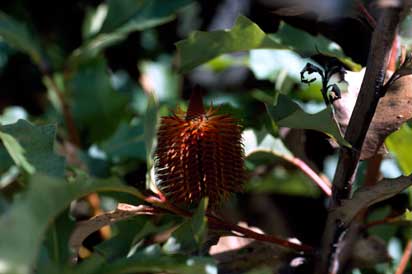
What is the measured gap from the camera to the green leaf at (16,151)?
1031 millimetres

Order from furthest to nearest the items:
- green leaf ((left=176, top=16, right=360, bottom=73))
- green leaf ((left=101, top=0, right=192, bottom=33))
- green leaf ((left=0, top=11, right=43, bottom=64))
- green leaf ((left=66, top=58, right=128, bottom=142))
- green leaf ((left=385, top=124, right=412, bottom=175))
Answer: green leaf ((left=66, top=58, right=128, bottom=142)) < green leaf ((left=0, top=11, right=43, bottom=64)) < green leaf ((left=101, top=0, right=192, bottom=33)) < green leaf ((left=385, top=124, right=412, bottom=175)) < green leaf ((left=176, top=16, right=360, bottom=73))

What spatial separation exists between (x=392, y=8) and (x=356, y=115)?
0.17 m

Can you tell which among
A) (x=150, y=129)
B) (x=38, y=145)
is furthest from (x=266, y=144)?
(x=38, y=145)

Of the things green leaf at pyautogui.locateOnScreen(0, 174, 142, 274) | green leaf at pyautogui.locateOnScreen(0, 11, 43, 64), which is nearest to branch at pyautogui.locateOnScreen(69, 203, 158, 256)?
green leaf at pyautogui.locateOnScreen(0, 174, 142, 274)

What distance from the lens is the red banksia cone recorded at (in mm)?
1209

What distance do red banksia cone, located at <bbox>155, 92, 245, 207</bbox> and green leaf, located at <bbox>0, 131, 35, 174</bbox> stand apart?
0.86ft

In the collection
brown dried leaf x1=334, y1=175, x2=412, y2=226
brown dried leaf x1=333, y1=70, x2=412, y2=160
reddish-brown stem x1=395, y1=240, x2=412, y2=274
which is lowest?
reddish-brown stem x1=395, y1=240, x2=412, y2=274

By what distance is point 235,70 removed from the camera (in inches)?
105

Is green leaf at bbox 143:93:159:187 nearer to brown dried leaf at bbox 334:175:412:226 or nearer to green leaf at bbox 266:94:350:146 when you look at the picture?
green leaf at bbox 266:94:350:146

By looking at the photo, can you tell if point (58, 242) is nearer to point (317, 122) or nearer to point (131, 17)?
point (317, 122)

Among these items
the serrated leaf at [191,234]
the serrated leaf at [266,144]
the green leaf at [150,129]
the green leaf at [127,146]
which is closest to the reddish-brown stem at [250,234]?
the serrated leaf at [191,234]

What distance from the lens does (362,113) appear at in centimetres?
109

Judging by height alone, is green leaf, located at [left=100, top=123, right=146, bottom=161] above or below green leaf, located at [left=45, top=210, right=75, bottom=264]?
below

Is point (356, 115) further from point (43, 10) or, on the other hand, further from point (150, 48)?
point (43, 10)
